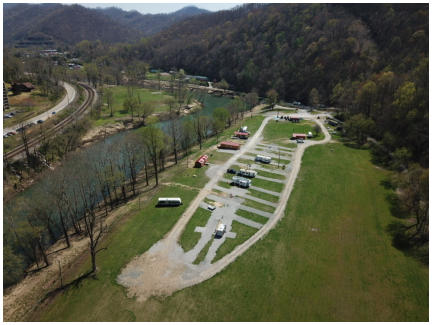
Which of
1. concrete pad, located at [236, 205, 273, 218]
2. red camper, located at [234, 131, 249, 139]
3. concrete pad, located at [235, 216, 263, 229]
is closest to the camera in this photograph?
concrete pad, located at [235, 216, 263, 229]

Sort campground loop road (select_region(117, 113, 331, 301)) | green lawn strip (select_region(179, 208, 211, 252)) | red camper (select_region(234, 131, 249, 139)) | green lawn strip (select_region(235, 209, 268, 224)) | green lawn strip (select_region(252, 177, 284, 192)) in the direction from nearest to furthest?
campground loop road (select_region(117, 113, 331, 301))
green lawn strip (select_region(179, 208, 211, 252))
green lawn strip (select_region(235, 209, 268, 224))
green lawn strip (select_region(252, 177, 284, 192))
red camper (select_region(234, 131, 249, 139))

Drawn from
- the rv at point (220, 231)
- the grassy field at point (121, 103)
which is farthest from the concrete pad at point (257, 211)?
the grassy field at point (121, 103)

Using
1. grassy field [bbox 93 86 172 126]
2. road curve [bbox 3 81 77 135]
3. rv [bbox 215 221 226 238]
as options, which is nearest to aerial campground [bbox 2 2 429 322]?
rv [bbox 215 221 226 238]

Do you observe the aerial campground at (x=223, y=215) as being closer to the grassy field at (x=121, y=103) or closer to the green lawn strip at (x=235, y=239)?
the green lawn strip at (x=235, y=239)

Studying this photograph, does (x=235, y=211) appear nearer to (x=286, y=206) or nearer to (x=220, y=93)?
(x=286, y=206)

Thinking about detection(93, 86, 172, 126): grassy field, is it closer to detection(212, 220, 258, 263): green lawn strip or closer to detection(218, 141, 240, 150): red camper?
detection(218, 141, 240, 150): red camper
